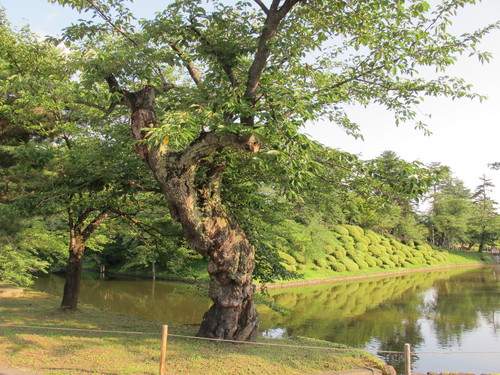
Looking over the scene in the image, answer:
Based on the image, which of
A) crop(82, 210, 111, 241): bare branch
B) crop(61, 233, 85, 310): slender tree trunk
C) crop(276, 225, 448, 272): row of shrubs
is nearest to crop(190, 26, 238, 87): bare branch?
crop(82, 210, 111, 241): bare branch

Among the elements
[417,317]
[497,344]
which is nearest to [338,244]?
[417,317]

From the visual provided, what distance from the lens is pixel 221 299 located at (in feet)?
23.8

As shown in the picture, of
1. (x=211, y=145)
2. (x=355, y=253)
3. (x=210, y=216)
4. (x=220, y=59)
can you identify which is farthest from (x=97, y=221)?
(x=355, y=253)

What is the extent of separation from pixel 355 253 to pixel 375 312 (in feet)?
51.9

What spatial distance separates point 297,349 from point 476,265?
45.2 metres

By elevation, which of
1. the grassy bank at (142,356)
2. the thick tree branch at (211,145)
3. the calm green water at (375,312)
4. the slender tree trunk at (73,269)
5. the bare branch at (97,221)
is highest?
the thick tree branch at (211,145)

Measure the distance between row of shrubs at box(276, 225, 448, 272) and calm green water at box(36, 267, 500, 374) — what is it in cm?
251

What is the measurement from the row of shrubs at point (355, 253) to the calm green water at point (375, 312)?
2510 mm

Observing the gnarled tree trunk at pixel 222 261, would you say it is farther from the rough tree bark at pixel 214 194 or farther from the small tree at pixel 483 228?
the small tree at pixel 483 228

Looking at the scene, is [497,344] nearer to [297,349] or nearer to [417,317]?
[417,317]

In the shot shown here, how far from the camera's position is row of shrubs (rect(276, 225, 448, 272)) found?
26.8 meters

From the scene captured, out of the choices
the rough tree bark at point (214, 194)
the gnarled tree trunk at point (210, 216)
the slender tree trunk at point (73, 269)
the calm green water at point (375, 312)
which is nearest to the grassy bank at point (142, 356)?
the gnarled tree trunk at point (210, 216)

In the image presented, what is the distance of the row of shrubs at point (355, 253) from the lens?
26.8 meters

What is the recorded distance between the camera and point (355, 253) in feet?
106
